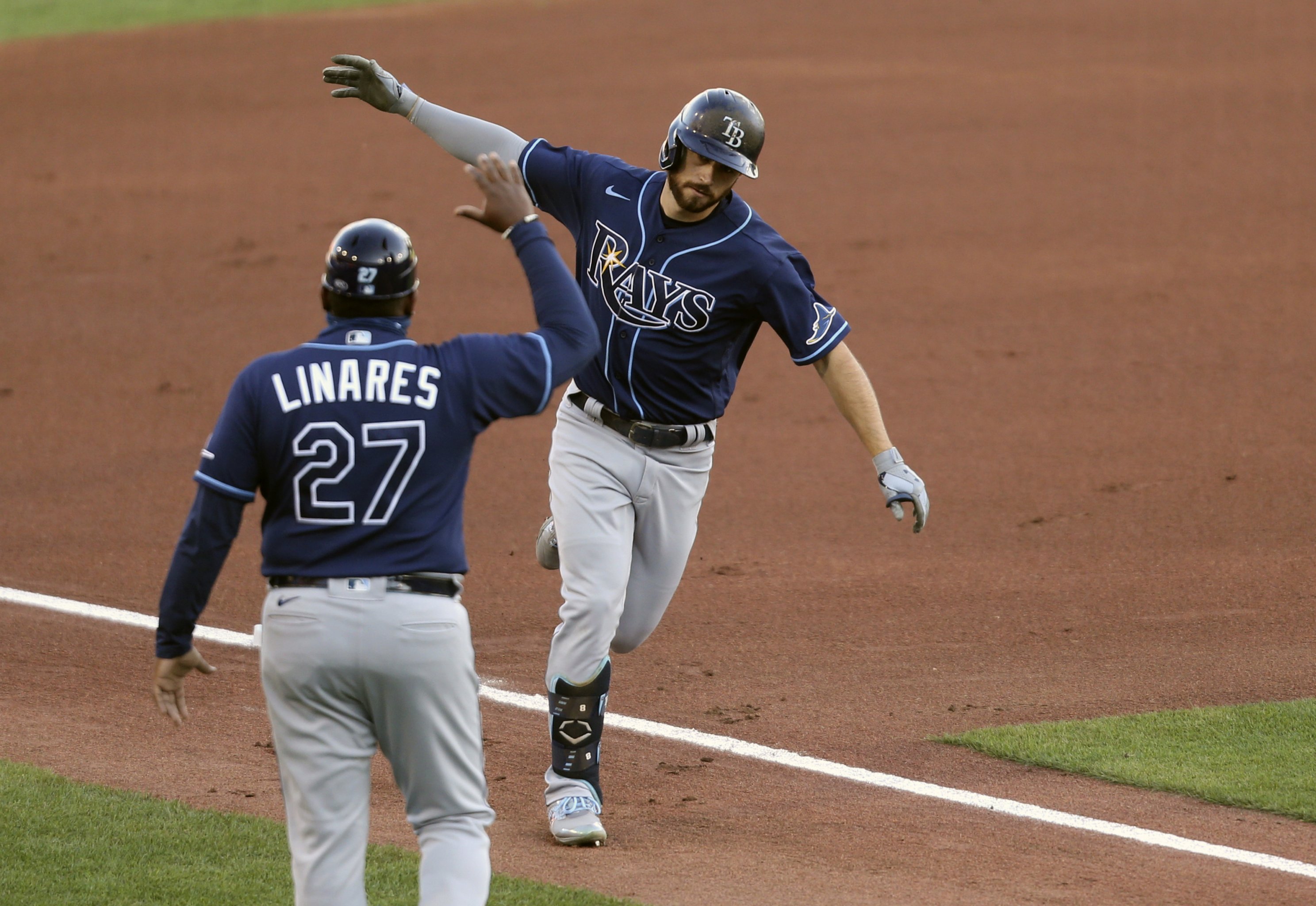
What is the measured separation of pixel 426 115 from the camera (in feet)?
18.2

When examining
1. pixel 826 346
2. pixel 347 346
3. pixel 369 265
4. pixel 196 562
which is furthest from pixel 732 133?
pixel 196 562

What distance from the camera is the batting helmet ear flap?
16.6ft

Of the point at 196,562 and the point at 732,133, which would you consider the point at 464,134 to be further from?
the point at 196,562

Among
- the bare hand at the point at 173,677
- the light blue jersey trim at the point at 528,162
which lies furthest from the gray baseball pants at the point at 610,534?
the bare hand at the point at 173,677

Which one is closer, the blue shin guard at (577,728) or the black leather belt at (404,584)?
the black leather belt at (404,584)

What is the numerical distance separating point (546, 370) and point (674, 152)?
162cm

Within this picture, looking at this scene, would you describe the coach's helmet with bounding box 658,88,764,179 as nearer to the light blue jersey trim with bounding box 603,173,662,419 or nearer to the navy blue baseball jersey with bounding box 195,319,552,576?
the light blue jersey trim with bounding box 603,173,662,419

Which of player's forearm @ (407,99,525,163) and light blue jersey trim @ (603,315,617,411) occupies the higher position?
player's forearm @ (407,99,525,163)

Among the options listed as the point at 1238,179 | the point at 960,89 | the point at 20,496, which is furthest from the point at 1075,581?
the point at 960,89

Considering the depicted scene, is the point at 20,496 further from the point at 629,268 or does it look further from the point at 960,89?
the point at 960,89

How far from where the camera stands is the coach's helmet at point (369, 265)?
3619mm

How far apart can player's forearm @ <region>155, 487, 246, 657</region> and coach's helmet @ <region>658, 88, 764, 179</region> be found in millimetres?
2001

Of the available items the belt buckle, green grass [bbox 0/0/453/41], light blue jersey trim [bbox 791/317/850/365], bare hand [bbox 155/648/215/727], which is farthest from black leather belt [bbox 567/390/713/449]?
green grass [bbox 0/0/453/41]

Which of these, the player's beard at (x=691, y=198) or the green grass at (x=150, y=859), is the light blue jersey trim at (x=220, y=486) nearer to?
the green grass at (x=150, y=859)
